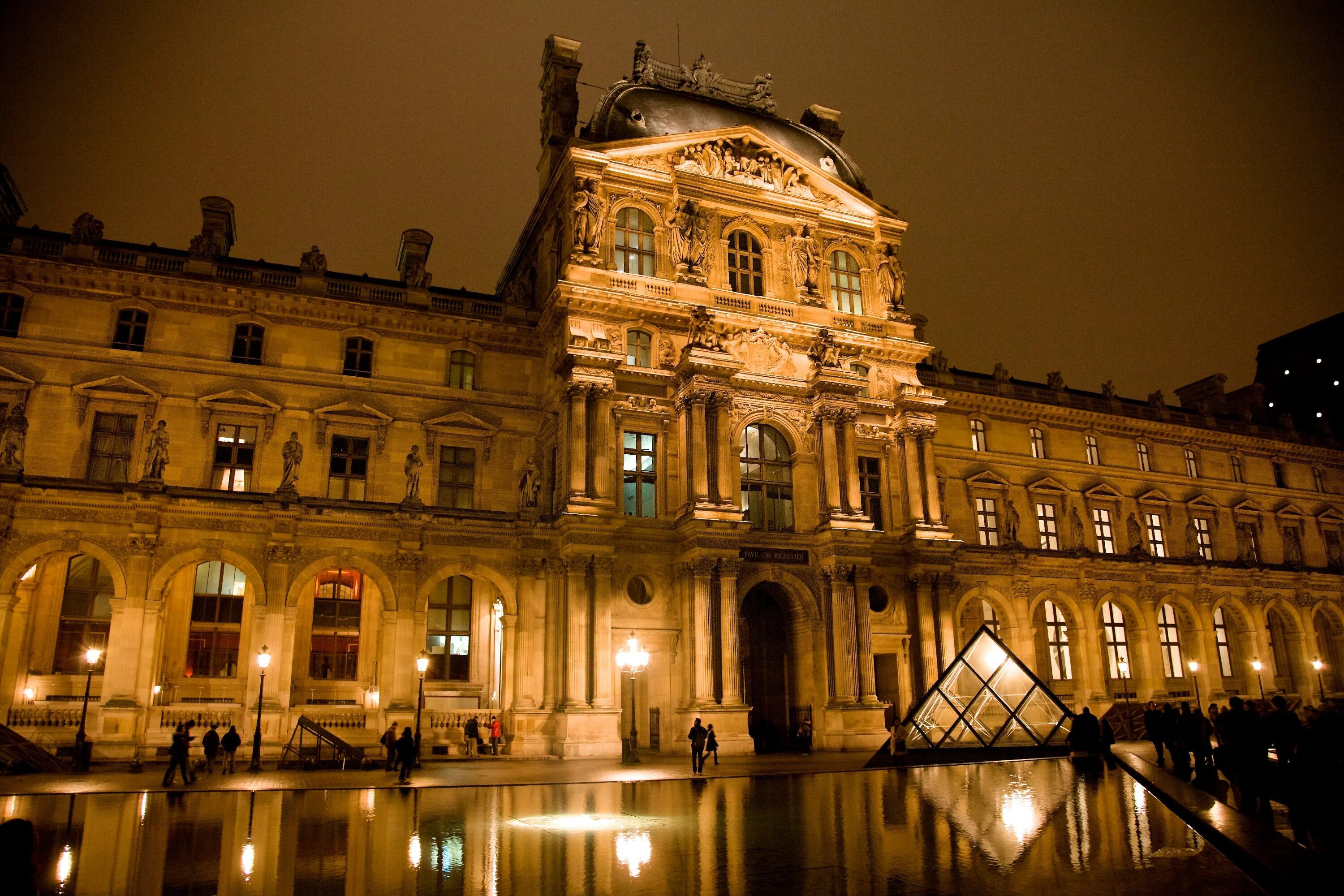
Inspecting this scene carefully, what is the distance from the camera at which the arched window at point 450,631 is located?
3559cm

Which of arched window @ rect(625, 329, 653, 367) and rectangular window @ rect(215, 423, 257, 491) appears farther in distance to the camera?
arched window @ rect(625, 329, 653, 367)

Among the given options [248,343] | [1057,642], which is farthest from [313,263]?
[1057,642]

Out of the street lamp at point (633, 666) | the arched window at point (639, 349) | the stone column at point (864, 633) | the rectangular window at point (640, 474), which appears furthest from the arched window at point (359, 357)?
the stone column at point (864, 633)

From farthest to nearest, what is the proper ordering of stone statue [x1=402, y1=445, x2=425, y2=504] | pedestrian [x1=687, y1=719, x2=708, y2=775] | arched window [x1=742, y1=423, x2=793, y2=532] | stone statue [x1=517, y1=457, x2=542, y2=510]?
arched window [x1=742, y1=423, x2=793, y2=532] → stone statue [x1=517, y1=457, x2=542, y2=510] → stone statue [x1=402, y1=445, x2=425, y2=504] → pedestrian [x1=687, y1=719, x2=708, y2=775]

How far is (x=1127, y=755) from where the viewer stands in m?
24.2

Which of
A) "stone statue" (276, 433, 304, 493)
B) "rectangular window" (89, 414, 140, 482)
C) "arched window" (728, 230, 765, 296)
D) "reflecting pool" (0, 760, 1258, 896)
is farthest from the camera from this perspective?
"arched window" (728, 230, 765, 296)

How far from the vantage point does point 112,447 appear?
3262 centimetres

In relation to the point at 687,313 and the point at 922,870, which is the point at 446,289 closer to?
the point at 687,313

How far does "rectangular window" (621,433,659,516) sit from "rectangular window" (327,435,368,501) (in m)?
9.39

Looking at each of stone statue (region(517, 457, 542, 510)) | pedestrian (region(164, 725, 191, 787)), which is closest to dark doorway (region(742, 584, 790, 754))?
stone statue (region(517, 457, 542, 510))

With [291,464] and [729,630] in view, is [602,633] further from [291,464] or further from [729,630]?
[291,464]

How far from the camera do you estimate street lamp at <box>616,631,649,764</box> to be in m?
27.8

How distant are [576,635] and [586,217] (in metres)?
15.1

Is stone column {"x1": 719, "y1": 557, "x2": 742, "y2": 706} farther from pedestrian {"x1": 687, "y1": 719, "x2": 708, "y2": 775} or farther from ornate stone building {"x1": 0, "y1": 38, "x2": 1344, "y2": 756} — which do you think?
pedestrian {"x1": 687, "y1": 719, "x2": 708, "y2": 775}
